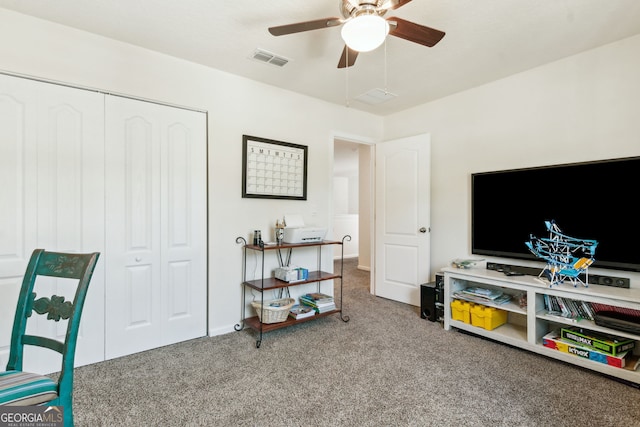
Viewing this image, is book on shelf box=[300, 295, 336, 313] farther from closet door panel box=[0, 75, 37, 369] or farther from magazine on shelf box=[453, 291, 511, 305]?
closet door panel box=[0, 75, 37, 369]

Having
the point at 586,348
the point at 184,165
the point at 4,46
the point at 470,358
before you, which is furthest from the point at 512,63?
the point at 4,46

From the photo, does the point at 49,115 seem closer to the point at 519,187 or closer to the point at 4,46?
the point at 4,46

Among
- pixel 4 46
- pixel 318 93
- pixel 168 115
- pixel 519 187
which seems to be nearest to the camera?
pixel 4 46

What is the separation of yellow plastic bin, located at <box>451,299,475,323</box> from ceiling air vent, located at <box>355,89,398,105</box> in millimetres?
2285

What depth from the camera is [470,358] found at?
2441 mm

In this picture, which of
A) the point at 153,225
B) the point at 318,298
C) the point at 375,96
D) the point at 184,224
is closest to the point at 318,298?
the point at 318,298

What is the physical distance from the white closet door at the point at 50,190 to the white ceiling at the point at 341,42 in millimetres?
574

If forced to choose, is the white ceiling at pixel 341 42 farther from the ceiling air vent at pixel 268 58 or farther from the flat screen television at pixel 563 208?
the flat screen television at pixel 563 208

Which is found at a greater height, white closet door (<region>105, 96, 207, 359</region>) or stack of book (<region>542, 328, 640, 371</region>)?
white closet door (<region>105, 96, 207, 359</region>)

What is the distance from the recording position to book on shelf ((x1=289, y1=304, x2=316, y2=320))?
9.64 ft

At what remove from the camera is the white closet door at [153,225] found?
2.44 meters

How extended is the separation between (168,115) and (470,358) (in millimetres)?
3147

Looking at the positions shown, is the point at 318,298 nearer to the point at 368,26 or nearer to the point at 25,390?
the point at 25,390

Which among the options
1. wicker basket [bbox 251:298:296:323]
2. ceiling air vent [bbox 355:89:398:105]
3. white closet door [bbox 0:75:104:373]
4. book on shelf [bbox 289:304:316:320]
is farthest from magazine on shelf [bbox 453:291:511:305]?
white closet door [bbox 0:75:104:373]
